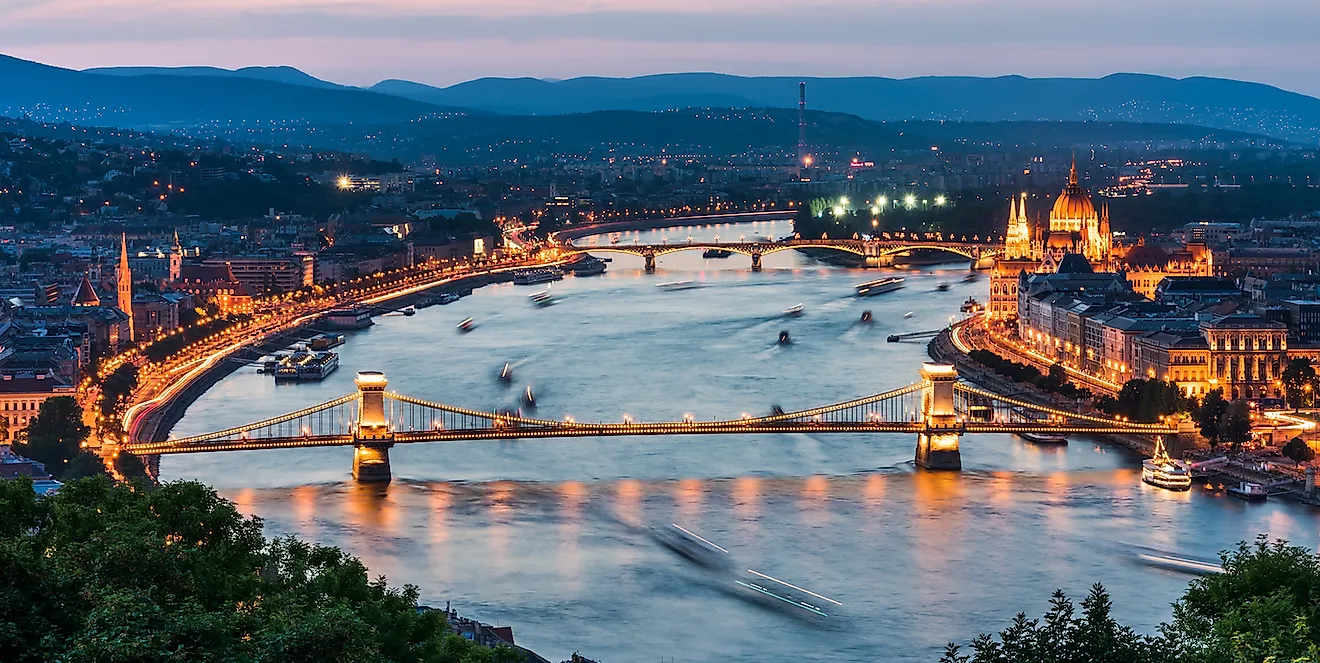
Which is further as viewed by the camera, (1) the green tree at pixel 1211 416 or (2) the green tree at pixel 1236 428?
(1) the green tree at pixel 1211 416

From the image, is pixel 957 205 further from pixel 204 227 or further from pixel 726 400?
pixel 726 400

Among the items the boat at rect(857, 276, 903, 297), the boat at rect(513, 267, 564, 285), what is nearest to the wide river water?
the boat at rect(857, 276, 903, 297)

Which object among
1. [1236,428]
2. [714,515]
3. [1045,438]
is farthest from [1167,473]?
[714,515]

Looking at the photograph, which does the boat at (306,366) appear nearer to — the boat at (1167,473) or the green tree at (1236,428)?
the green tree at (1236,428)

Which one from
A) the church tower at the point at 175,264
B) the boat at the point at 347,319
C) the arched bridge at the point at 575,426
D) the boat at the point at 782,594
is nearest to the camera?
the boat at the point at 782,594

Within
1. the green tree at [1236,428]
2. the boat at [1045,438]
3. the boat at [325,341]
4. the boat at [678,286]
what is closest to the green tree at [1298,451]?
the green tree at [1236,428]
